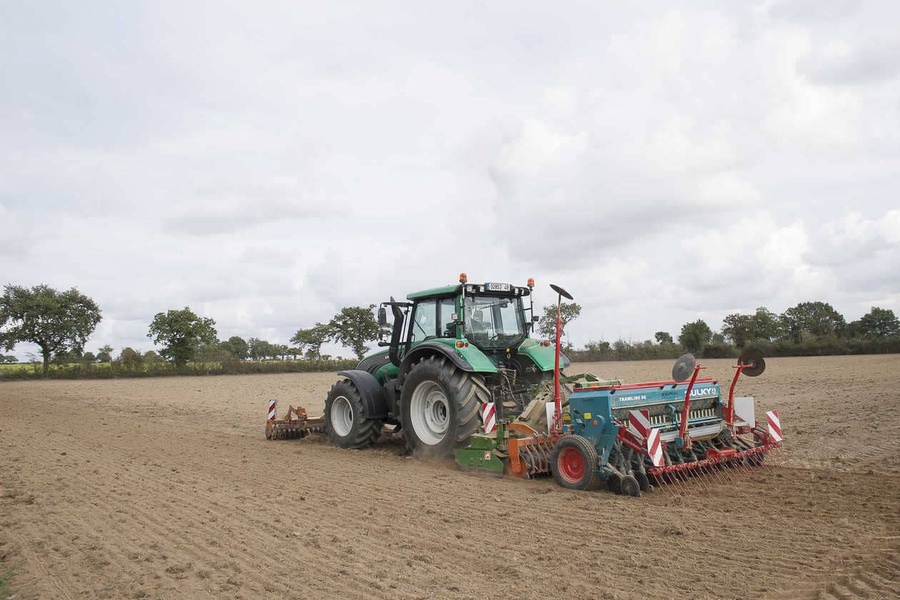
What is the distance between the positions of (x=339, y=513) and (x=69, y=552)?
196 cm

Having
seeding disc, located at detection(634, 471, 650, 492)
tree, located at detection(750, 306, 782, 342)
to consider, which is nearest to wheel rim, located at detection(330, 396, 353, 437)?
seeding disc, located at detection(634, 471, 650, 492)

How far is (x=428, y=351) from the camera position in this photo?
841 cm

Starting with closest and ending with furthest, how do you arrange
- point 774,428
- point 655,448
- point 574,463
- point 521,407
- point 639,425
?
point 655,448 → point 639,425 → point 574,463 → point 774,428 → point 521,407

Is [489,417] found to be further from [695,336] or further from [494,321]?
[695,336]

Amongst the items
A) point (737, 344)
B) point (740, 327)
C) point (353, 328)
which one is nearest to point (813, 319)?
point (740, 327)

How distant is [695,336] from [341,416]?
37.6 meters

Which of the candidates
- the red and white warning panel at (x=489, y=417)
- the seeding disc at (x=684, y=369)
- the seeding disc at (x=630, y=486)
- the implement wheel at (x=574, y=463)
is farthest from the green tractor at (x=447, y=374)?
the seeding disc at (x=630, y=486)

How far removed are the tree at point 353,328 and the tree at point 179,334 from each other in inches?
438

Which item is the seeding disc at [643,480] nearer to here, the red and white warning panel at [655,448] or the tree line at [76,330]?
the red and white warning panel at [655,448]

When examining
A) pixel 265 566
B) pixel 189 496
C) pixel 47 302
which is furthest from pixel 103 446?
pixel 47 302

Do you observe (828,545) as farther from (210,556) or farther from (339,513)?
(210,556)

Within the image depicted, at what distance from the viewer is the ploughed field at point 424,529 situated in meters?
3.79

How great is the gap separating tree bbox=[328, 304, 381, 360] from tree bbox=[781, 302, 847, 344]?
39.4 meters

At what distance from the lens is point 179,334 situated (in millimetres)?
46219
